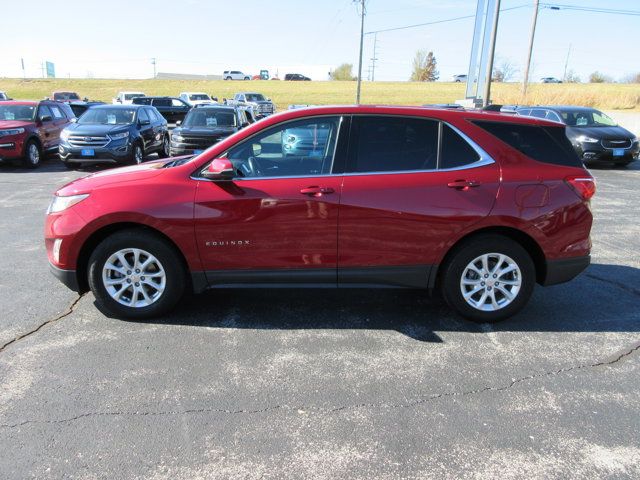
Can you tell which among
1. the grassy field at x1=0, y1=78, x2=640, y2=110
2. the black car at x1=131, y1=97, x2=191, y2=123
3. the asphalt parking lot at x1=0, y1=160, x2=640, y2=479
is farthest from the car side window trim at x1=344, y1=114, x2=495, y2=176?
the grassy field at x1=0, y1=78, x2=640, y2=110

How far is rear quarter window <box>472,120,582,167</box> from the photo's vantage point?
163 inches

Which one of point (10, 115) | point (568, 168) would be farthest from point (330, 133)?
point (10, 115)

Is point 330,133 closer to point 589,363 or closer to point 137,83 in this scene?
point 589,363

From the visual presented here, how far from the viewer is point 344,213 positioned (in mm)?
3934

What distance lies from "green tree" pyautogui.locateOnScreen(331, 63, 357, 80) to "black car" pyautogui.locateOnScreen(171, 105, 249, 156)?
312ft

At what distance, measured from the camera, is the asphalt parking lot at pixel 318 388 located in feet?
8.63

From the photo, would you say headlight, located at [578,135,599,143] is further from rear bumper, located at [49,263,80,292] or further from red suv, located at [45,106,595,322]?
rear bumper, located at [49,263,80,292]

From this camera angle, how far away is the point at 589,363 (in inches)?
144

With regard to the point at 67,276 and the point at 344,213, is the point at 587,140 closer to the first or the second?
the point at 344,213

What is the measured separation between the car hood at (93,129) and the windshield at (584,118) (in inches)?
501

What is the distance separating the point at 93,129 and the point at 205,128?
2746 mm

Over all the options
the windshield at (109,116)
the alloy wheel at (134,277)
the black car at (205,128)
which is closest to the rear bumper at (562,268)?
the alloy wheel at (134,277)

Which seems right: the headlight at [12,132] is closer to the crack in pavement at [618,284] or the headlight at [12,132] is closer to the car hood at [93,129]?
the car hood at [93,129]

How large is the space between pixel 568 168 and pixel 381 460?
2.87 meters
